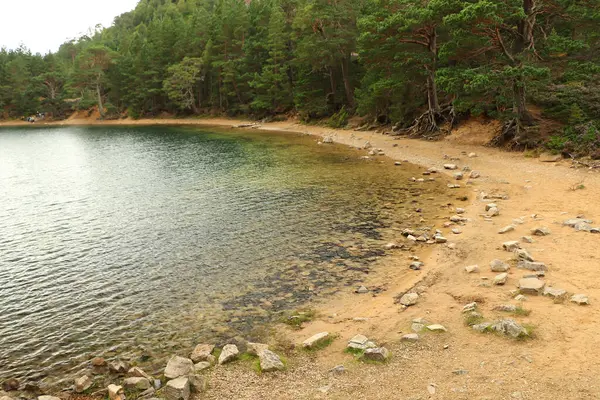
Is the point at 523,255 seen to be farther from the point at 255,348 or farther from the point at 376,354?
the point at 255,348

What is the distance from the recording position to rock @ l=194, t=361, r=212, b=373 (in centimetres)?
936

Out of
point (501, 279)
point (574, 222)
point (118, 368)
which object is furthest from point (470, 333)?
point (574, 222)

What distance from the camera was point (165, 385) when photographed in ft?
28.1

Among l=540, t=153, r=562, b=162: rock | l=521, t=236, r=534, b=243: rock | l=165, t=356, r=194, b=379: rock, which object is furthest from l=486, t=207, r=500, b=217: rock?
l=165, t=356, r=194, b=379: rock

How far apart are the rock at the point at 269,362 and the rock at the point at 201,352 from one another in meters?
1.43

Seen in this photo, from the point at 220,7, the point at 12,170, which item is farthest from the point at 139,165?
the point at 220,7

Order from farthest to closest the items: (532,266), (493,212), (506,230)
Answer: (493,212) < (506,230) < (532,266)

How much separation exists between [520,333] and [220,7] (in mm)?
93838

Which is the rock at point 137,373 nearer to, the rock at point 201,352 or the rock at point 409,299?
the rock at point 201,352

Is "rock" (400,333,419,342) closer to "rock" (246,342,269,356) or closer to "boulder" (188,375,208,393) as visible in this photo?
"rock" (246,342,269,356)

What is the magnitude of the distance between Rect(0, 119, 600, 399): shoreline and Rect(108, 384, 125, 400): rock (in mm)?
1923

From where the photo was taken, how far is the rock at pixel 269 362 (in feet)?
30.0

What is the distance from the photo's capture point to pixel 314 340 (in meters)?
10.1

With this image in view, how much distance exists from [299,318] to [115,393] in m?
5.13
